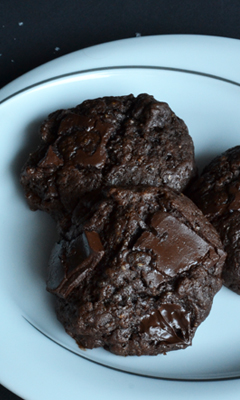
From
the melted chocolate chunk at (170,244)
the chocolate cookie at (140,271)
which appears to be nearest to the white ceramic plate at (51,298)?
the chocolate cookie at (140,271)

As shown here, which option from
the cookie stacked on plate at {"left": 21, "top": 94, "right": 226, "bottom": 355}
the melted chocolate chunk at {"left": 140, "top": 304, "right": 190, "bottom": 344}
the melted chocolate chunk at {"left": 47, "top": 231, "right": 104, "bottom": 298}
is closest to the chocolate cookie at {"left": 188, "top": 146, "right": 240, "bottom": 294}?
the cookie stacked on plate at {"left": 21, "top": 94, "right": 226, "bottom": 355}

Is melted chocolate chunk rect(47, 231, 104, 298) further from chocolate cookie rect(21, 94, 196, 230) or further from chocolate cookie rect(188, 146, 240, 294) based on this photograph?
chocolate cookie rect(188, 146, 240, 294)

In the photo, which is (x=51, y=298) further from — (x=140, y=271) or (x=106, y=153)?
(x=106, y=153)

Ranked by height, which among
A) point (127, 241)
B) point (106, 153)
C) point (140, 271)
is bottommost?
point (140, 271)

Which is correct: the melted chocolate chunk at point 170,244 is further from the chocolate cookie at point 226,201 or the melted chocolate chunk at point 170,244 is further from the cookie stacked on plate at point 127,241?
the chocolate cookie at point 226,201

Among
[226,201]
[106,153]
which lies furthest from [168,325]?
[106,153]

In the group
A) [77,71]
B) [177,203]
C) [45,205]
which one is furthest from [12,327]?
[77,71]
